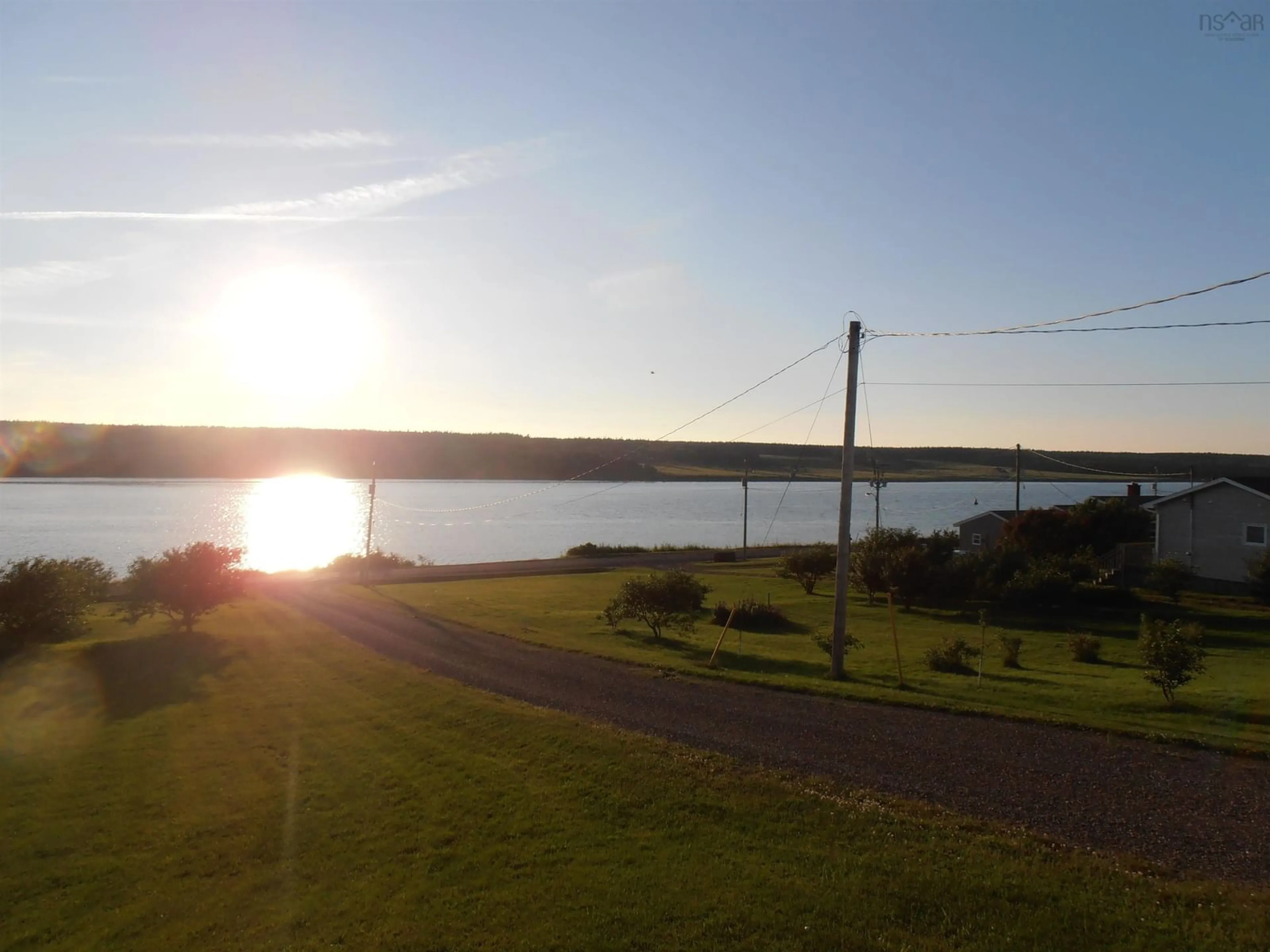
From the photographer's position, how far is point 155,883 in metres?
9.37

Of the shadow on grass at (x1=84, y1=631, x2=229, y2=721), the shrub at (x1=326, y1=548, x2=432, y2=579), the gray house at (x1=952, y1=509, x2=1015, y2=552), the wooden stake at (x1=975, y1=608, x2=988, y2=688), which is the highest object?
the gray house at (x1=952, y1=509, x2=1015, y2=552)

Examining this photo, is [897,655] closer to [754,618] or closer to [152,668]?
[754,618]

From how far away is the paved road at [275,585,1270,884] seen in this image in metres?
8.35

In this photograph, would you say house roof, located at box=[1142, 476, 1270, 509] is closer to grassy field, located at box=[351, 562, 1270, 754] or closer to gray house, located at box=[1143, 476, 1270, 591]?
gray house, located at box=[1143, 476, 1270, 591]

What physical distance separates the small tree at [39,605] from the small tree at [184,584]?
1368mm

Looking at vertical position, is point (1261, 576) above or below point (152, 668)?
above

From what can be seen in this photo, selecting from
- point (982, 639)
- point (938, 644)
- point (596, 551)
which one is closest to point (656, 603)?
point (938, 644)

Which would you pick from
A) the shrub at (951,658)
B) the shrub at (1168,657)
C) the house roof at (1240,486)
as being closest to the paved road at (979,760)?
the shrub at (1168,657)

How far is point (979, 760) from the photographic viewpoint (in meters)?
10.9

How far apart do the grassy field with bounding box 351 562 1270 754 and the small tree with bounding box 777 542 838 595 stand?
0.70 metres

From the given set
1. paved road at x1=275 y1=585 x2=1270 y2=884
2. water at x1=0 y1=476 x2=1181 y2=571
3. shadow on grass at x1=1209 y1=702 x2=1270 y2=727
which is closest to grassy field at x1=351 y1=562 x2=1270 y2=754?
shadow on grass at x1=1209 y1=702 x2=1270 y2=727

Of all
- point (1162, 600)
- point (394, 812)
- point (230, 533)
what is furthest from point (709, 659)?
point (230, 533)

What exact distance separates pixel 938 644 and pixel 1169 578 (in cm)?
1472

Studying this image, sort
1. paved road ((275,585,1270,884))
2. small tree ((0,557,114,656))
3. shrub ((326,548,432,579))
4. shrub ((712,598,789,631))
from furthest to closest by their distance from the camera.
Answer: shrub ((326,548,432,579))
shrub ((712,598,789,631))
small tree ((0,557,114,656))
paved road ((275,585,1270,884))
